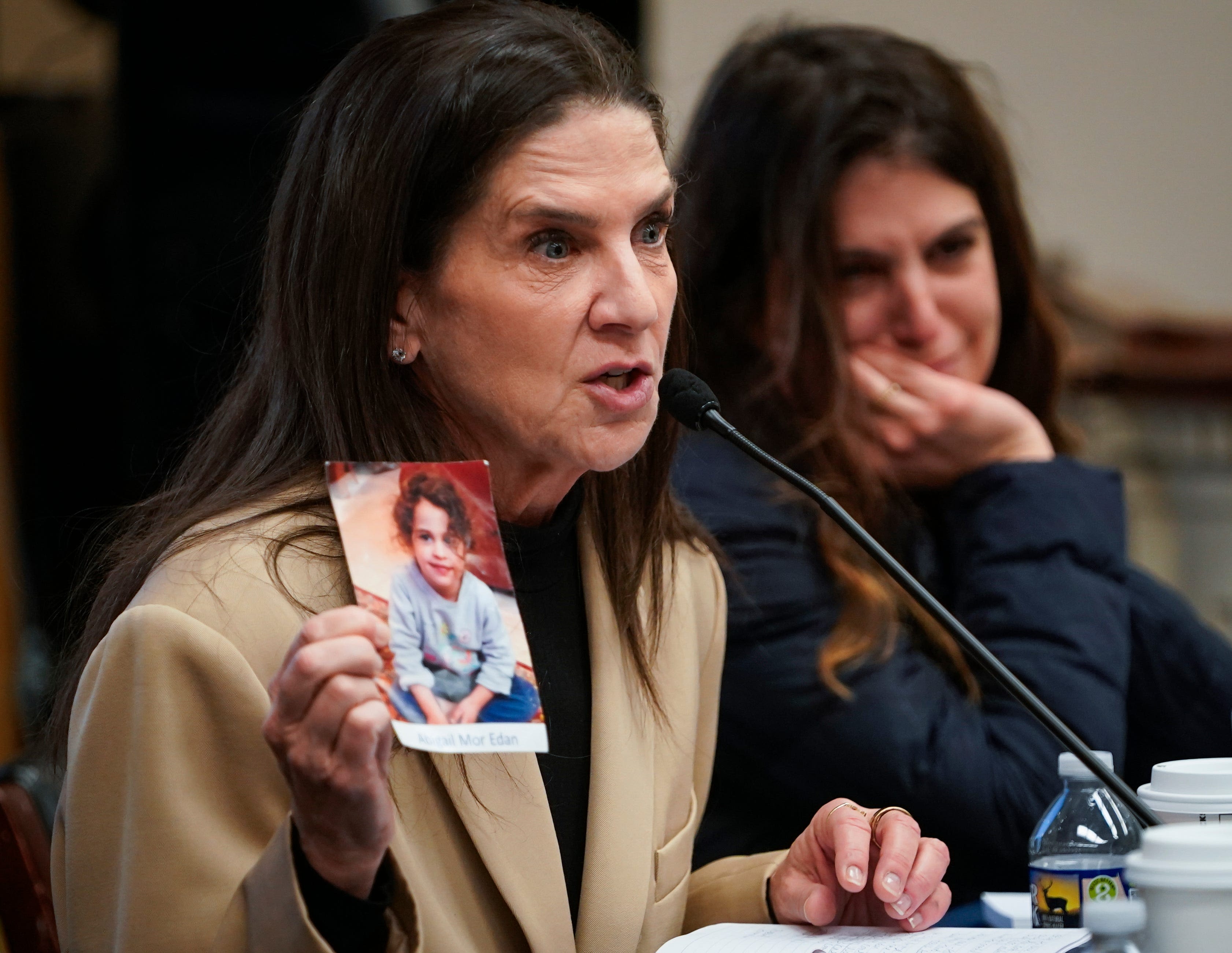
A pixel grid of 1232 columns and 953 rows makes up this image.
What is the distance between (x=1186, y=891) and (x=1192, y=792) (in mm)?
333

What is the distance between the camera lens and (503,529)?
1374 mm

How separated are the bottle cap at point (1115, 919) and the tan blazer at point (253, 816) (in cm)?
43

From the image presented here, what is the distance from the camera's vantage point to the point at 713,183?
7.02 feet

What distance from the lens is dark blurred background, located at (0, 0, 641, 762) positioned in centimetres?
254

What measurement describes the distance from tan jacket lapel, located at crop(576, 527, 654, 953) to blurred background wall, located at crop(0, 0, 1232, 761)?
0.49 meters

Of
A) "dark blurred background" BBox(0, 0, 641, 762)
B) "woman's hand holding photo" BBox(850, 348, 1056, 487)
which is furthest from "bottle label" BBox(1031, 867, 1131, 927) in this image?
"dark blurred background" BBox(0, 0, 641, 762)

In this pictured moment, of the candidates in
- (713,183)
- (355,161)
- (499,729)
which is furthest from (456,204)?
(713,183)

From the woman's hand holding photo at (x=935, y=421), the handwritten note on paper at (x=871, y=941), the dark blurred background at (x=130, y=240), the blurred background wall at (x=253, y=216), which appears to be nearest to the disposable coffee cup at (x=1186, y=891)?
the handwritten note on paper at (x=871, y=941)

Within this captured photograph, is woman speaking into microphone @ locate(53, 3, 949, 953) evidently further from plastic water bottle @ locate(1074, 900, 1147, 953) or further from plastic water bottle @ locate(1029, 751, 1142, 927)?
plastic water bottle @ locate(1074, 900, 1147, 953)

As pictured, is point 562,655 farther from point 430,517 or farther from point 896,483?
point 896,483

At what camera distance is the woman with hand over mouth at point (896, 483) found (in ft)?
5.77

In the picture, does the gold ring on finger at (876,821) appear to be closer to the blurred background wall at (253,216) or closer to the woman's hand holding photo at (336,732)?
the woman's hand holding photo at (336,732)

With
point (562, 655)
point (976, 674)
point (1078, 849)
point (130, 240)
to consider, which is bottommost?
point (976, 674)

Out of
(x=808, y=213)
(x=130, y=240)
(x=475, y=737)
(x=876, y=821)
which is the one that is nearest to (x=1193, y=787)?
(x=876, y=821)
